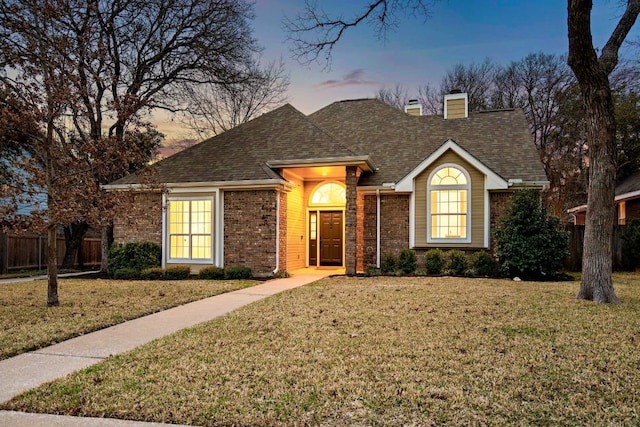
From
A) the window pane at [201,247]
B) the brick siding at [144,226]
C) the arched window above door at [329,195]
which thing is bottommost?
the window pane at [201,247]

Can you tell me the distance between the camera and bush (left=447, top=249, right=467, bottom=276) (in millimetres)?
13766

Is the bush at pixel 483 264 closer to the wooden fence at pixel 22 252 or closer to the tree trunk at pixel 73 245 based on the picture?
the wooden fence at pixel 22 252

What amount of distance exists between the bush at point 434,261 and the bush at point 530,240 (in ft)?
5.47

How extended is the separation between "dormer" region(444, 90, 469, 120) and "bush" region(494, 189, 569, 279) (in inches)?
265

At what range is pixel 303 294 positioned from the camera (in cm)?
989

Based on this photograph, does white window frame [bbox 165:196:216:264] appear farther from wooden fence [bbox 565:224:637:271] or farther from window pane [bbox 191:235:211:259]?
wooden fence [bbox 565:224:637:271]

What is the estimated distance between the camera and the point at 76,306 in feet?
28.0

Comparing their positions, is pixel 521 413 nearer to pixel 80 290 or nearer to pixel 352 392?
pixel 352 392

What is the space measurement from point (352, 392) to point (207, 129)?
25.4 m

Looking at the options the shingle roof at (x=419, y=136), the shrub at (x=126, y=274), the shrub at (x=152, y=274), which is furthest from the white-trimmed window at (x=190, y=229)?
the shingle roof at (x=419, y=136)

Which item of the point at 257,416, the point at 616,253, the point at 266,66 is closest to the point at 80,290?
the point at 257,416

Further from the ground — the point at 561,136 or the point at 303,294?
the point at 561,136

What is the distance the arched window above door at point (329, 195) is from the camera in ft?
55.1

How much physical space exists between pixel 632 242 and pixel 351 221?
10585mm
